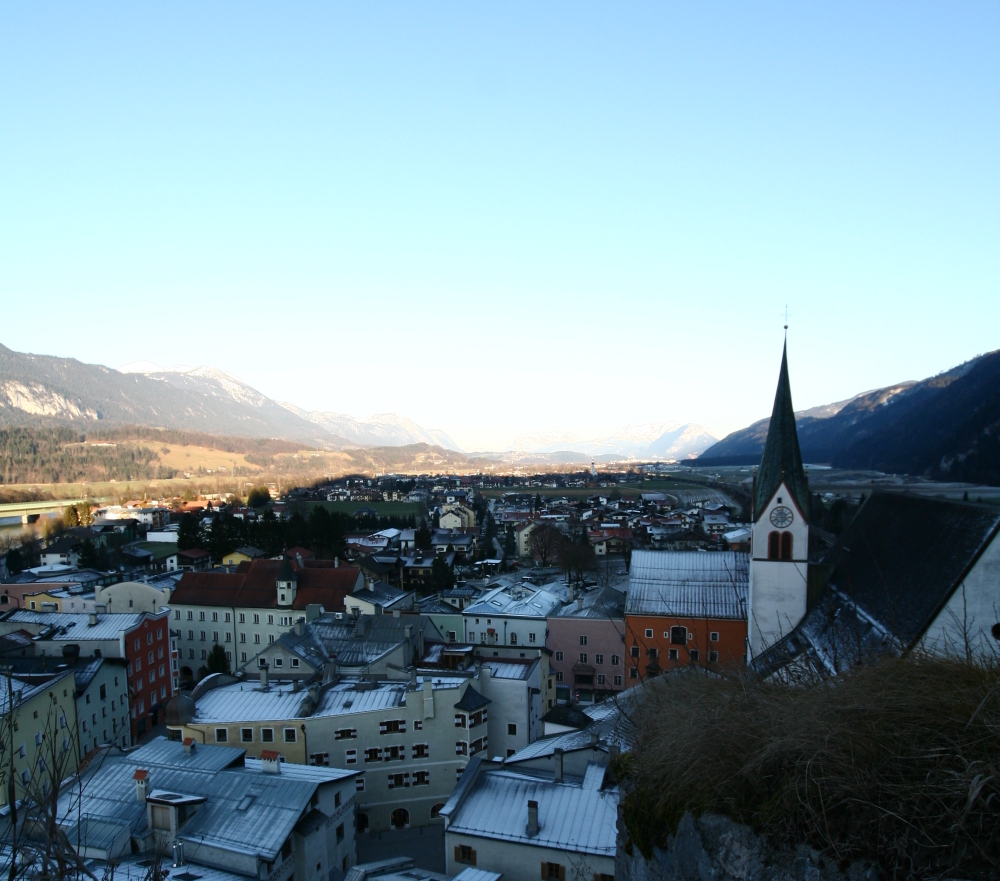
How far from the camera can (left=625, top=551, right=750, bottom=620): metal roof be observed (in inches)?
1179

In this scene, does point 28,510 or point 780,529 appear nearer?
point 780,529

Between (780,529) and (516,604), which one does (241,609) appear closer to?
(516,604)

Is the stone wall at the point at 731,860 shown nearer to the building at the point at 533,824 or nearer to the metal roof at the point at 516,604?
the building at the point at 533,824

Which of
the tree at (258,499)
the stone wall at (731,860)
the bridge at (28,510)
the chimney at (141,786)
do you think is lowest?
the bridge at (28,510)

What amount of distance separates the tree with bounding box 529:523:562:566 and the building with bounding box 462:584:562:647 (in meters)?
28.0

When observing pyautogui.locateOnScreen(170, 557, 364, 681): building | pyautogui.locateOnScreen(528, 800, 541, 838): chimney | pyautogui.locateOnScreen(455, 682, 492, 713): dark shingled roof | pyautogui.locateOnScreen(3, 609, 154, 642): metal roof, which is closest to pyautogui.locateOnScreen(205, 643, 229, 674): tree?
pyautogui.locateOnScreen(170, 557, 364, 681): building


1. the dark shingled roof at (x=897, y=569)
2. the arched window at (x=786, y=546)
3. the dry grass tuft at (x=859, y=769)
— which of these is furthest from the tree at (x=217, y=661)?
the dry grass tuft at (x=859, y=769)

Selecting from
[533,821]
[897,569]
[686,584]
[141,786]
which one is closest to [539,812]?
[533,821]

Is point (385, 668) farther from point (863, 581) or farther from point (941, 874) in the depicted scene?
point (941, 874)

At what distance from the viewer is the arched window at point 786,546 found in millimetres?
22719

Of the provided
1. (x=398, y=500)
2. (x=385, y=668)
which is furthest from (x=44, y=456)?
(x=385, y=668)

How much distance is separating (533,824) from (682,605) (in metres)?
→ 17.9

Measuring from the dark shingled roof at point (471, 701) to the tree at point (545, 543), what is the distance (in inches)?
1698

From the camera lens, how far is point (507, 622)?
35.4 m
